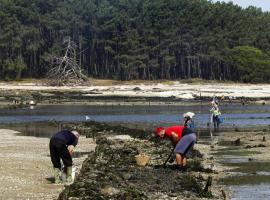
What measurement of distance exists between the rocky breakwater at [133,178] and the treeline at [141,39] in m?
94.5

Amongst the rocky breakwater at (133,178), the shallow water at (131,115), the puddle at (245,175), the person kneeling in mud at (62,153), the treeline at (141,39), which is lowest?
the shallow water at (131,115)

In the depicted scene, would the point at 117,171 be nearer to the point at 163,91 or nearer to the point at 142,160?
the point at 142,160

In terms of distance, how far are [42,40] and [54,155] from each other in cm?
11018

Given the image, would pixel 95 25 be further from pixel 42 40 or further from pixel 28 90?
pixel 28 90

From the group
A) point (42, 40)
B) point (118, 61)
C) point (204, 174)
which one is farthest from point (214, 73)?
point (204, 174)

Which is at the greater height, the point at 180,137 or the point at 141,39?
the point at 141,39

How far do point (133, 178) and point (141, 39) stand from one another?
361 feet

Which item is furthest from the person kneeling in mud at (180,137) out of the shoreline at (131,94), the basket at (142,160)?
the shoreline at (131,94)

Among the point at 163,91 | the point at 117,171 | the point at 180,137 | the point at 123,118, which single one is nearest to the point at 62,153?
the point at 117,171

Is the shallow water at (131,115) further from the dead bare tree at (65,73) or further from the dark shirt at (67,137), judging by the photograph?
the dead bare tree at (65,73)

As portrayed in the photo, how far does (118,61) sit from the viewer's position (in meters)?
126

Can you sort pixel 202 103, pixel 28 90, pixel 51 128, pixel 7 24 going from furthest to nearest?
pixel 7 24
pixel 28 90
pixel 202 103
pixel 51 128

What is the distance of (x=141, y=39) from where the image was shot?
419ft

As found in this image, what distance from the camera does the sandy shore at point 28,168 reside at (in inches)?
637
